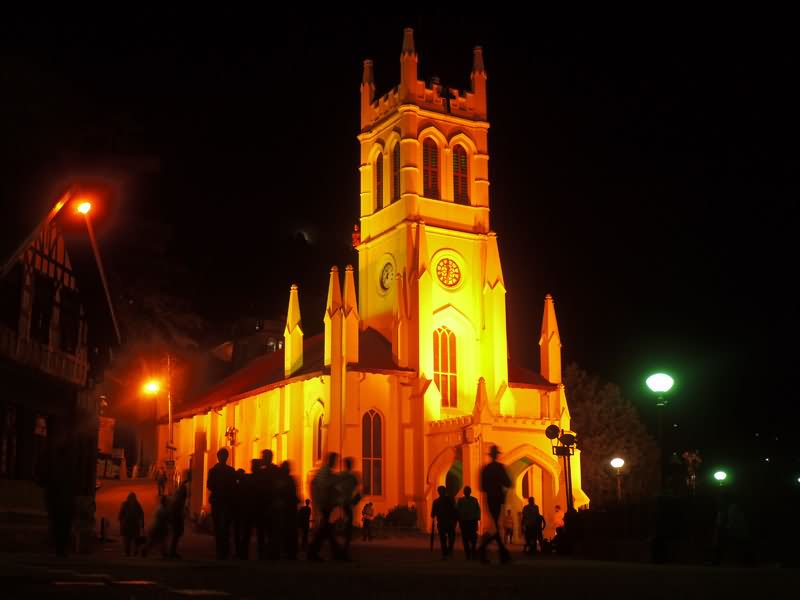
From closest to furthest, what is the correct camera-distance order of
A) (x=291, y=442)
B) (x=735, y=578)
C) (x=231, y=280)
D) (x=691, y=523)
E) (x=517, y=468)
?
(x=735, y=578)
(x=691, y=523)
(x=517, y=468)
(x=291, y=442)
(x=231, y=280)

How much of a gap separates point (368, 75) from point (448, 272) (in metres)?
12.8

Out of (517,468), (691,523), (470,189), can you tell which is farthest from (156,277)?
(470,189)

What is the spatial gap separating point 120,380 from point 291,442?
56.8 feet

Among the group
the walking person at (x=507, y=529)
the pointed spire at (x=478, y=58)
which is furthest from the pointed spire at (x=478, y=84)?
the walking person at (x=507, y=529)

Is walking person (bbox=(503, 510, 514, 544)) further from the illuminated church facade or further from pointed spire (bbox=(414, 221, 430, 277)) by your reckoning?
pointed spire (bbox=(414, 221, 430, 277))

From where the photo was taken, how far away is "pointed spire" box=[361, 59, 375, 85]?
61.5 metres

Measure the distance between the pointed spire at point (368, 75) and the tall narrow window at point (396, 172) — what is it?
5449mm

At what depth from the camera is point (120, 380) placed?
36406 mm

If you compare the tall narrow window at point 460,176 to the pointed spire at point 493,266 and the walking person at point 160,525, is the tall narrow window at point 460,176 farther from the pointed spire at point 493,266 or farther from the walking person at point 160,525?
the walking person at point 160,525

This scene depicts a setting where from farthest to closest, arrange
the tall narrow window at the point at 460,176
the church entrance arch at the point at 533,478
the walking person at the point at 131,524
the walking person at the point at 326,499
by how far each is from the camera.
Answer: the tall narrow window at the point at 460,176 < the church entrance arch at the point at 533,478 < the walking person at the point at 131,524 < the walking person at the point at 326,499

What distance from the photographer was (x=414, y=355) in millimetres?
52219

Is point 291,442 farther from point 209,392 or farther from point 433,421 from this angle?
point 209,392

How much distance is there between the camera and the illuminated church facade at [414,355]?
4997 cm

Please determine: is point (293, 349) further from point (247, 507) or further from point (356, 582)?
point (356, 582)
